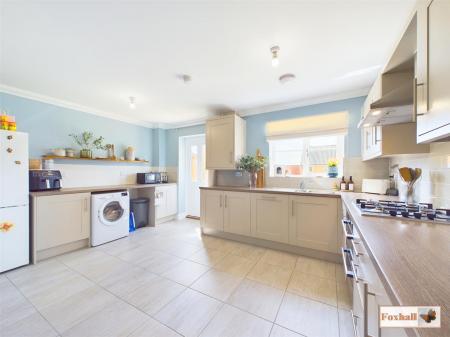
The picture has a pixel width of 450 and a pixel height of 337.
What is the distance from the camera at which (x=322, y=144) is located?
294 centimetres

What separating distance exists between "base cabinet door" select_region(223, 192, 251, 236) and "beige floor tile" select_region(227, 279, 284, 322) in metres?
1.07

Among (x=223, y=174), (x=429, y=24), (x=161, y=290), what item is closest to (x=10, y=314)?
(x=161, y=290)

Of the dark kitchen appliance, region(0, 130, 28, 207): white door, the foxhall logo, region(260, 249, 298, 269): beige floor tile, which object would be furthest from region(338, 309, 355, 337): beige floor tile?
the dark kitchen appliance

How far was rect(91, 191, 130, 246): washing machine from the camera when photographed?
2787 millimetres

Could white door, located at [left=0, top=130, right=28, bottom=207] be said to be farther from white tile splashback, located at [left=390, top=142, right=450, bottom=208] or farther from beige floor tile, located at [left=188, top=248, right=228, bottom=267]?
white tile splashback, located at [left=390, top=142, right=450, bottom=208]

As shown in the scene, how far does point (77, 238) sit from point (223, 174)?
101 inches

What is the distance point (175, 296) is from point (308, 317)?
1.16 meters

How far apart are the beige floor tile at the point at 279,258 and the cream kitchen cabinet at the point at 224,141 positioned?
1498 mm

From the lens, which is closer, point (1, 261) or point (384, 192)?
point (1, 261)

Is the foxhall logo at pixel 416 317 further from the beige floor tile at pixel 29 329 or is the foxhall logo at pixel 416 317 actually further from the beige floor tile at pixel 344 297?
the beige floor tile at pixel 29 329

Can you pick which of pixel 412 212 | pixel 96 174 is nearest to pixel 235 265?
pixel 412 212

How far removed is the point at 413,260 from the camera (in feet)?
2.15

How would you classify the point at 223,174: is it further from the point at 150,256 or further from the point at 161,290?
the point at 161,290

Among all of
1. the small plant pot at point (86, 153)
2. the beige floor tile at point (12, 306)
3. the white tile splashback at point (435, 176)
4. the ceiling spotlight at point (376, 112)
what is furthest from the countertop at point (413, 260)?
the small plant pot at point (86, 153)
